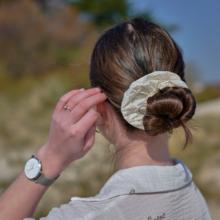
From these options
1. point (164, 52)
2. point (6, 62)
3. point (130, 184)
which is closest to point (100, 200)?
point (130, 184)

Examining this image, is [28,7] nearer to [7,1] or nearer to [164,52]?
[7,1]

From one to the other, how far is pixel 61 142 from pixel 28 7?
27.9 metres

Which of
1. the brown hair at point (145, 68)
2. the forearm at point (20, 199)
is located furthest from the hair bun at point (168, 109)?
the forearm at point (20, 199)

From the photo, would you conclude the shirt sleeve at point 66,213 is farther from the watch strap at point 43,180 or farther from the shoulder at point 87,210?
the watch strap at point 43,180

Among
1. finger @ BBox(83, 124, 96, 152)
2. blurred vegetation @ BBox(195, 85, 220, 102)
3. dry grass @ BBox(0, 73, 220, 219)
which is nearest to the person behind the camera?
finger @ BBox(83, 124, 96, 152)

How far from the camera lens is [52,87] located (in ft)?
59.5

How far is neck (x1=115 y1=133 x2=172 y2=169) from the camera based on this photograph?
7.09 feet

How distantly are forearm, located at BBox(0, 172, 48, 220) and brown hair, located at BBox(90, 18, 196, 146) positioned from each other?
1.12ft

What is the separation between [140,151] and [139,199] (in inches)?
6.4

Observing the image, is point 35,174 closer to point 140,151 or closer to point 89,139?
point 89,139

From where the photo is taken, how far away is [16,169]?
8.98 metres

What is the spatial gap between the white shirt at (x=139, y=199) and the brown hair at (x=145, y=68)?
0.14 metres

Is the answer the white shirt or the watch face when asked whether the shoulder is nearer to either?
the white shirt

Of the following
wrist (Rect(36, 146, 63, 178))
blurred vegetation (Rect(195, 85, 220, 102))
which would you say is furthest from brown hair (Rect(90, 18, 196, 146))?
blurred vegetation (Rect(195, 85, 220, 102))
